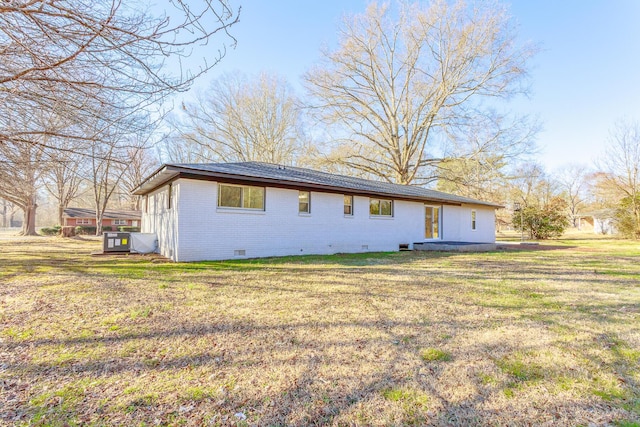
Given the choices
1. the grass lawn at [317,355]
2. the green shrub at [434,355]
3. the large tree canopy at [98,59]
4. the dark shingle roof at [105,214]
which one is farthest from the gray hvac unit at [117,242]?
the dark shingle roof at [105,214]

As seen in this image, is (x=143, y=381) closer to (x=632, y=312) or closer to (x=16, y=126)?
(x=632, y=312)

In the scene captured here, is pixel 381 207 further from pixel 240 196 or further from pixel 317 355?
pixel 317 355

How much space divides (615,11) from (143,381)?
689 inches

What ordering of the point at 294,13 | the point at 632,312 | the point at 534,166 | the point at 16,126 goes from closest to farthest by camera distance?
the point at 632,312 → the point at 16,126 → the point at 294,13 → the point at 534,166

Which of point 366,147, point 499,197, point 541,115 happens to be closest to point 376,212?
point 366,147

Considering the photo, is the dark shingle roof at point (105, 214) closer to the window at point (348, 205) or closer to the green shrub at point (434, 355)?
the window at point (348, 205)

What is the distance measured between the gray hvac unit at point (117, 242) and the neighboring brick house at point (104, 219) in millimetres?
27361

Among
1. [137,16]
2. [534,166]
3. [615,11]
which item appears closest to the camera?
[137,16]

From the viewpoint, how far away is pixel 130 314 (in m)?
4.00

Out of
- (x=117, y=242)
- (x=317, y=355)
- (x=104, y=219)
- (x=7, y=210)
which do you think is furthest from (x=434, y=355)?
(x=7, y=210)

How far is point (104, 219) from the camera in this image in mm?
34562

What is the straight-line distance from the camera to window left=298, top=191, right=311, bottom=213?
37.0 feet

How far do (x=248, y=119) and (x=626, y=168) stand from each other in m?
28.3

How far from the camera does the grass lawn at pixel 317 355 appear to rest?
2.08 meters
